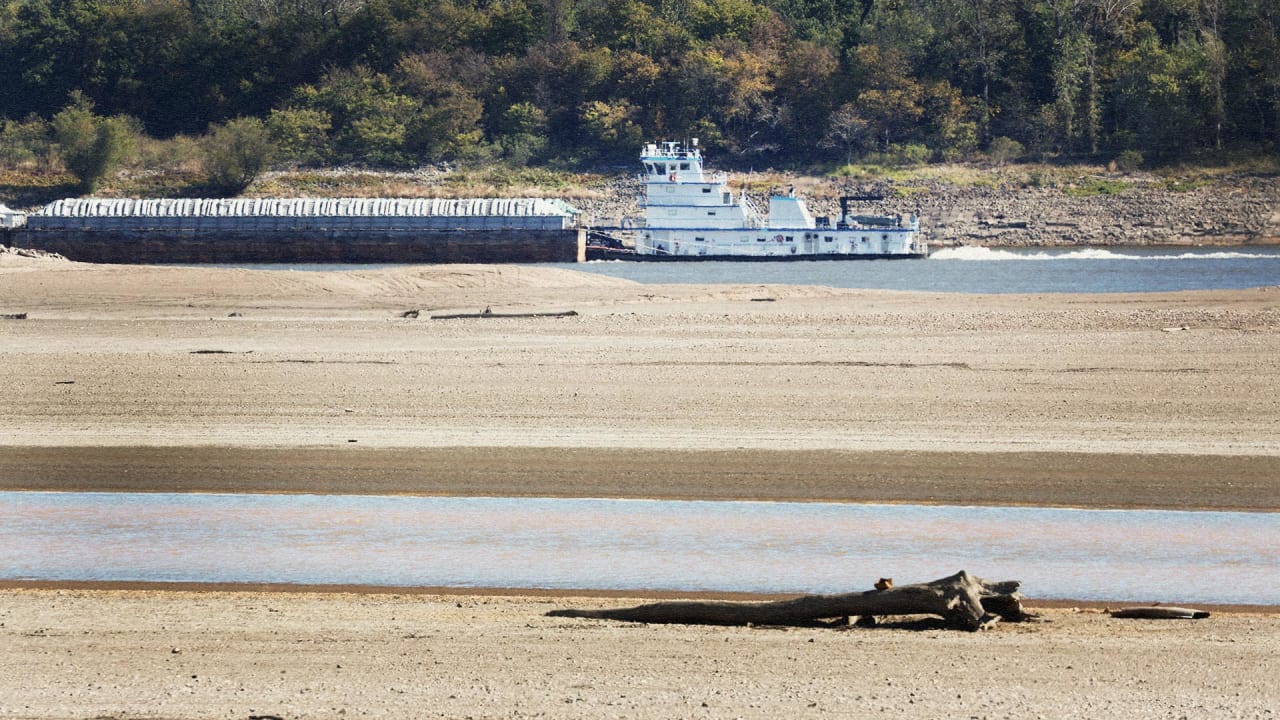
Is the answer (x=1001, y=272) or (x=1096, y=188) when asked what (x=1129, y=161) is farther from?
(x=1001, y=272)

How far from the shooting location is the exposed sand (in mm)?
9586

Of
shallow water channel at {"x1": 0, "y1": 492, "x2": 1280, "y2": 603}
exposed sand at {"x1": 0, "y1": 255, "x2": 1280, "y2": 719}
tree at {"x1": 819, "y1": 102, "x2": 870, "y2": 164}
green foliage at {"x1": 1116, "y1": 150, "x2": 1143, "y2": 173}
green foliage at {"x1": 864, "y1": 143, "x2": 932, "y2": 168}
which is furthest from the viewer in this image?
tree at {"x1": 819, "y1": 102, "x2": 870, "y2": 164}

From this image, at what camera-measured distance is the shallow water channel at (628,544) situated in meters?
13.2

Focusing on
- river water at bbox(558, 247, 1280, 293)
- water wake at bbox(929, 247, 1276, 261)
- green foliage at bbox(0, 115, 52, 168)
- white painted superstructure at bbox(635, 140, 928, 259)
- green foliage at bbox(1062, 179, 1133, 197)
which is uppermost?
green foliage at bbox(0, 115, 52, 168)

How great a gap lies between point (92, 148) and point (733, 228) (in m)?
55.1

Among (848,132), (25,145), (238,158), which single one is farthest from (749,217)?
(25,145)

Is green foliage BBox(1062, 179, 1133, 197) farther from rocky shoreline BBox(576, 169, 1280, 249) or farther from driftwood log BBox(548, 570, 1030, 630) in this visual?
driftwood log BBox(548, 570, 1030, 630)

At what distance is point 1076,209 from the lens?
97812 millimetres

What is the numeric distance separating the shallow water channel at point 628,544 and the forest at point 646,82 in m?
95.5

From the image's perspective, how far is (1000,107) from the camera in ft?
377

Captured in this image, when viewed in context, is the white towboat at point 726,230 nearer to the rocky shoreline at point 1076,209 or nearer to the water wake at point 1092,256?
the water wake at point 1092,256

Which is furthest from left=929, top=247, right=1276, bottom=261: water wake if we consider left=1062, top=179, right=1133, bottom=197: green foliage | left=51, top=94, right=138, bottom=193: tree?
left=51, top=94, right=138, bottom=193: tree

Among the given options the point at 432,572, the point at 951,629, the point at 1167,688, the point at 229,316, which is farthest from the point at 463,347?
the point at 1167,688

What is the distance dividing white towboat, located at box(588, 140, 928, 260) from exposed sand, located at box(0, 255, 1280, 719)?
3298 centimetres
